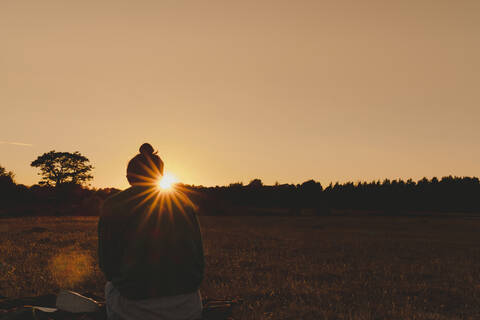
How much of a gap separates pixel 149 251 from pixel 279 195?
72.1 m

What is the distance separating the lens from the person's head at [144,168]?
13.1 ft

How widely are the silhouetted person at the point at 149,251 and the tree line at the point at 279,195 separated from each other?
58.6 metres

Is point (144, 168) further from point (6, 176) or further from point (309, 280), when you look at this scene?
point (6, 176)

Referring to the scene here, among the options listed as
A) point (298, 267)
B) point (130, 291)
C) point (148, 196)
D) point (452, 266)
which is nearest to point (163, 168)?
point (148, 196)

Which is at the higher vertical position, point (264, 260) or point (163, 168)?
point (163, 168)

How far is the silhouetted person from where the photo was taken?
3711 millimetres

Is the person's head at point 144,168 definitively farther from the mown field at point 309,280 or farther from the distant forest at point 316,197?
the distant forest at point 316,197

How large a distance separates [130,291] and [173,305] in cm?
43

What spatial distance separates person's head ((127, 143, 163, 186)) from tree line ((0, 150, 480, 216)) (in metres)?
58.6

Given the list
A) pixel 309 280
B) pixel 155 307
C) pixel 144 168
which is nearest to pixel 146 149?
pixel 144 168

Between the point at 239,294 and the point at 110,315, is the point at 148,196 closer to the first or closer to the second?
the point at 110,315

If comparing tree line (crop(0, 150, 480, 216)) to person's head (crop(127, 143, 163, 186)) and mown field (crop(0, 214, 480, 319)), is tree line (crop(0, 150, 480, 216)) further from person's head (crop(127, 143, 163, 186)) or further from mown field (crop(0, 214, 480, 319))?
person's head (crop(127, 143, 163, 186))

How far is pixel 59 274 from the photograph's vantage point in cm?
1009

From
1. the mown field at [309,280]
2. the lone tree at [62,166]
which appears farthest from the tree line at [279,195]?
the mown field at [309,280]
